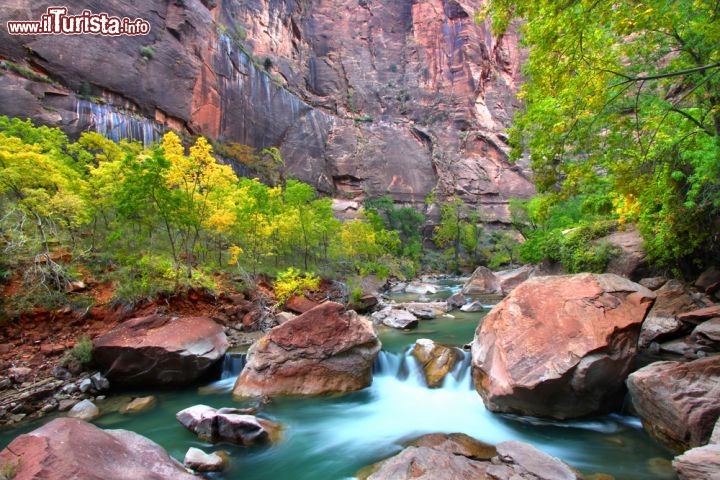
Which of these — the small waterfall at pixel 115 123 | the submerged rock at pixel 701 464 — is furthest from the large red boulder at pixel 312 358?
the small waterfall at pixel 115 123

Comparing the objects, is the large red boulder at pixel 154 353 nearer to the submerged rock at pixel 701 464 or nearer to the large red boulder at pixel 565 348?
the large red boulder at pixel 565 348

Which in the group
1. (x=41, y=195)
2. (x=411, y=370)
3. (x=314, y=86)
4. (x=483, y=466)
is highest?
(x=314, y=86)

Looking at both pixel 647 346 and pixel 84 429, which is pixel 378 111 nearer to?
pixel 647 346

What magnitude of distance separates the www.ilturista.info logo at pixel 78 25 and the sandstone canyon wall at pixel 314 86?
53 centimetres

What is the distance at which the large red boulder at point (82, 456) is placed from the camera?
3.93 metres

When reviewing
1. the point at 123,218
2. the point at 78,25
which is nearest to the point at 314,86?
the point at 78,25

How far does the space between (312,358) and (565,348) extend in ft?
18.1

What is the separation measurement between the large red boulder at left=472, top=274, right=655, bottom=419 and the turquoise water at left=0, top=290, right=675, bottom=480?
17.9 inches

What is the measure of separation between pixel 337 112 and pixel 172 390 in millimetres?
48310

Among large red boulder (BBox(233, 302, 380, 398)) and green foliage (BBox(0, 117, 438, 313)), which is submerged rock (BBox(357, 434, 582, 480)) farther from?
green foliage (BBox(0, 117, 438, 313))

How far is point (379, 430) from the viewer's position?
772 centimetres

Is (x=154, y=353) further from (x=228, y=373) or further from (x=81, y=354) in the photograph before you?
(x=228, y=373)

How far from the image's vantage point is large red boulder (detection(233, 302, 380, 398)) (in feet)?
29.9

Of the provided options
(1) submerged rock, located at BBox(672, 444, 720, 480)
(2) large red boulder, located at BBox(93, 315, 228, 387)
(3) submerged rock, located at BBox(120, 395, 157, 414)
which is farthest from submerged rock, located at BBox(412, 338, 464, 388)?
(3) submerged rock, located at BBox(120, 395, 157, 414)
